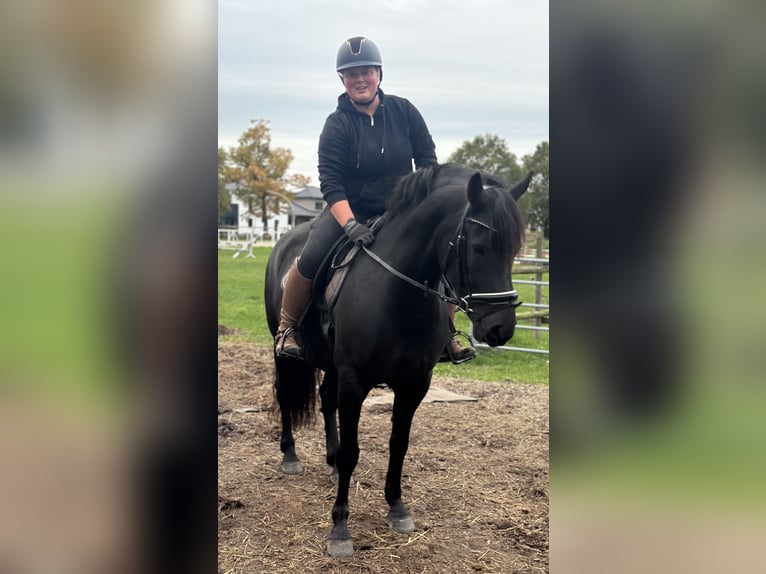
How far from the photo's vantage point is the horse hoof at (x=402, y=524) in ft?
12.7

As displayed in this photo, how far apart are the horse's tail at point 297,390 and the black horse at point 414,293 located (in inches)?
40.6

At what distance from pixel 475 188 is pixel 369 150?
1.09 metres

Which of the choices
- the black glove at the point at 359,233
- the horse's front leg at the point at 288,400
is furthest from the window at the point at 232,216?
the black glove at the point at 359,233

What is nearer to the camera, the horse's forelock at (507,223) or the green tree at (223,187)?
the horse's forelock at (507,223)

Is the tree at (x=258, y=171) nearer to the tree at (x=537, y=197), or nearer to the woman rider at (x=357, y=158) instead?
the tree at (x=537, y=197)

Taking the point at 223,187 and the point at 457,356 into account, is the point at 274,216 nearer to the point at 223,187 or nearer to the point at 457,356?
the point at 223,187

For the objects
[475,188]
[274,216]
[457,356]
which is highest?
[274,216]

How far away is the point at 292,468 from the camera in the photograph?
4.86 m

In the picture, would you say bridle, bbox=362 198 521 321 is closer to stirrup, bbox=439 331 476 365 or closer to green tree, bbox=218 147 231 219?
stirrup, bbox=439 331 476 365

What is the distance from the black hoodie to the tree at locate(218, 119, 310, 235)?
35162mm

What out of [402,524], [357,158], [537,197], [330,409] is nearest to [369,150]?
[357,158]

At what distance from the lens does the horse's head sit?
2.92 meters
